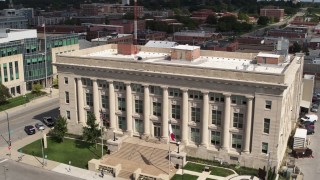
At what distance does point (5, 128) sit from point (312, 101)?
73.7m

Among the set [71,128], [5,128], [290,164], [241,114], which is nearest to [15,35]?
[5,128]

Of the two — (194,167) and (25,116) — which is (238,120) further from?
(25,116)

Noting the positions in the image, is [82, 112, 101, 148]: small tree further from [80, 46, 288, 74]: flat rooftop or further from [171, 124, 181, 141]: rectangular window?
[171, 124, 181, 141]: rectangular window

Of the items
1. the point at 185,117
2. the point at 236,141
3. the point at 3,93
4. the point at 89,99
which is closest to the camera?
the point at 236,141

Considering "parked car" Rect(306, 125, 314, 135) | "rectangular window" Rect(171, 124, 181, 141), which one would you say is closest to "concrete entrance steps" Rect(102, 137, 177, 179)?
"rectangular window" Rect(171, 124, 181, 141)

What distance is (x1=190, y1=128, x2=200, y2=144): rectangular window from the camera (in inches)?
2596

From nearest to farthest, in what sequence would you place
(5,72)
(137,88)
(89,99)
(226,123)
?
(226,123) → (137,88) → (89,99) → (5,72)

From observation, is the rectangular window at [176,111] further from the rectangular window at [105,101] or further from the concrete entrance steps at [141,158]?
the rectangular window at [105,101]

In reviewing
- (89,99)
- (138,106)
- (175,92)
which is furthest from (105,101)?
(175,92)

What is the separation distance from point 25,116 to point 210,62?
44.0 metres

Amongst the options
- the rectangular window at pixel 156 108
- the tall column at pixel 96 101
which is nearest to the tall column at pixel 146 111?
the rectangular window at pixel 156 108

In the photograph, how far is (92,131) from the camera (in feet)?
222

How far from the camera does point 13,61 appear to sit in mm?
102812

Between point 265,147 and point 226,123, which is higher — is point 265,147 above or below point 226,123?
below
